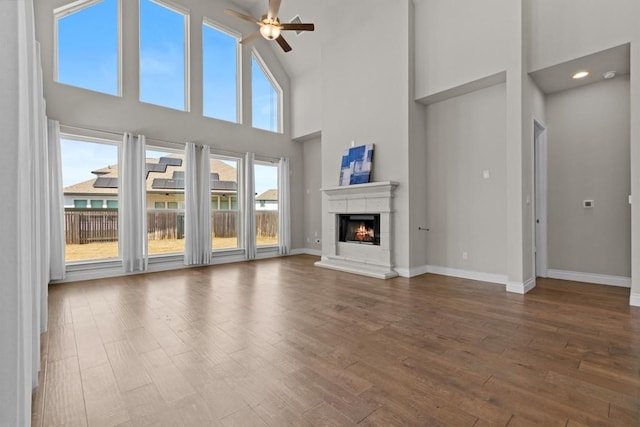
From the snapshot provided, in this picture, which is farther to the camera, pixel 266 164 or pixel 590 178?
pixel 266 164

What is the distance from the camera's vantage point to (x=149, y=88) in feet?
19.1

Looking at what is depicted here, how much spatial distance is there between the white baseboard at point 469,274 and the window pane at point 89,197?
18.7 feet

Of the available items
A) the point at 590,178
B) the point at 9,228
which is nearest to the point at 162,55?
the point at 9,228

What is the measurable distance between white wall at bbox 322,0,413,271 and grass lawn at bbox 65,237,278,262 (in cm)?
236

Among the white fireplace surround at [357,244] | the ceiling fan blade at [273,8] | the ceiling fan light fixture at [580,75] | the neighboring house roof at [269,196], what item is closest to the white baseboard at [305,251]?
the neighboring house roof at [269,196]

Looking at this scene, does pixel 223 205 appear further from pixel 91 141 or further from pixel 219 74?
pixel 219 74

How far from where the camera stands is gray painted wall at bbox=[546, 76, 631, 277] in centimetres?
415

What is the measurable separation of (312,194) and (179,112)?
142 inches

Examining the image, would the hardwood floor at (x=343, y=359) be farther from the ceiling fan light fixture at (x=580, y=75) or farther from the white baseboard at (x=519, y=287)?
the ceiling fan light fixture at (x=580, y=75)

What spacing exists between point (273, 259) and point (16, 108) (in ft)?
20.9

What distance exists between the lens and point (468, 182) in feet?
16.1

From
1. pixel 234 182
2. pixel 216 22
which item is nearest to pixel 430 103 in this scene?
pixel 234 182

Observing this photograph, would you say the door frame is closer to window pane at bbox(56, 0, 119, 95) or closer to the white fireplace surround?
the white fireplace surround

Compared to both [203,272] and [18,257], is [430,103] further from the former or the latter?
[18,257]
